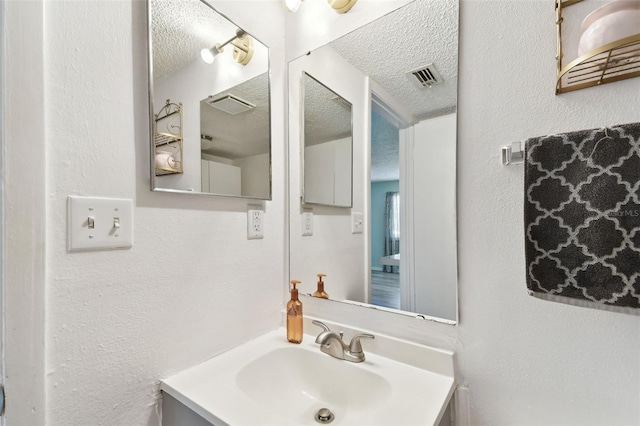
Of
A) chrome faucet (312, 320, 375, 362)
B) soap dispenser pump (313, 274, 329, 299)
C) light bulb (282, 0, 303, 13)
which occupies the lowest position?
chrome faucet (312, 320, 375, 362)

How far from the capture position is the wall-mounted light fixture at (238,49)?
36.3 inches

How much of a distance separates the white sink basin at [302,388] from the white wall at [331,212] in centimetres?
23

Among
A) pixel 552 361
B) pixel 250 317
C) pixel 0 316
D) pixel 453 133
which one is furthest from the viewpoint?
pixel 250 317

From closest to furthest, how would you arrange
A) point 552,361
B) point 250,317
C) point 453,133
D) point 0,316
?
point 0,316, point 552,361, point 453,133, point 250,317

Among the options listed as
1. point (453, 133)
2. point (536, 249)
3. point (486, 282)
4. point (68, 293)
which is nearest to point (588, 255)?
point (536, 249)

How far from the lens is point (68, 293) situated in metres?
0.63

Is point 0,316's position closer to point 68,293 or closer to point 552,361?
point 68,293

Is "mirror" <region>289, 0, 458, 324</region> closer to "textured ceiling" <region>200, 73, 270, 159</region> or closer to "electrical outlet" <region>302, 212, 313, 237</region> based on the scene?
"electrical outlet" <region>302, 212, 313, 237</region>

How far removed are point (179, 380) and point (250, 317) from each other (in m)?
0.30

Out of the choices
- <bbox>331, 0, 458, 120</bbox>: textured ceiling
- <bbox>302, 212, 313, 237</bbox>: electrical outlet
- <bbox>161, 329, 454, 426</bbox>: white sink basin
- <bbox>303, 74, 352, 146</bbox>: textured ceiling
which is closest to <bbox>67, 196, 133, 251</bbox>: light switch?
<bbox>161, 329, 454, 426</bbox>: white sink basin

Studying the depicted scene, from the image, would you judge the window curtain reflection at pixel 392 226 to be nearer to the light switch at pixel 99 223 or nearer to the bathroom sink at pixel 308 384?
the bathroom sink at pixel 308 384

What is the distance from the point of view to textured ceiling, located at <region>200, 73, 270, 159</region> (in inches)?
36.8

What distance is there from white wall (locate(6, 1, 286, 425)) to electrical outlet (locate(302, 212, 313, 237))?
0.36 m

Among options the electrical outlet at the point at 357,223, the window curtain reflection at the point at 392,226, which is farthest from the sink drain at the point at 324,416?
the electrical outlet at the point at 357,223
